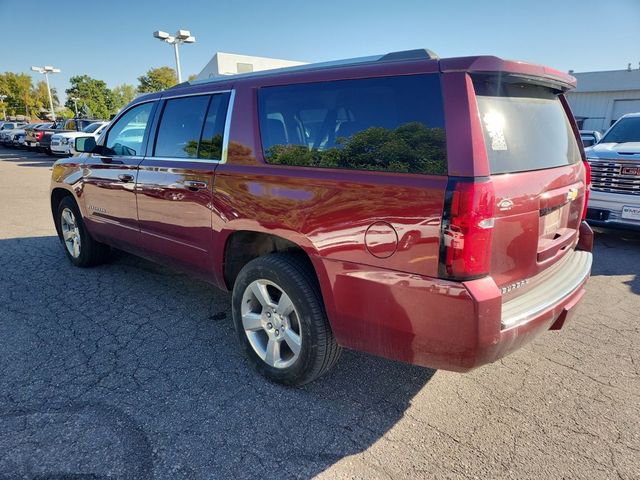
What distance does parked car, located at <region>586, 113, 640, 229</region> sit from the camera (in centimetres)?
568

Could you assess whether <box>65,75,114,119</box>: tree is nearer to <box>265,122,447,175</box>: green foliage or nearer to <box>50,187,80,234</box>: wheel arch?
<box>50,187,80,234</box>: wheel arch

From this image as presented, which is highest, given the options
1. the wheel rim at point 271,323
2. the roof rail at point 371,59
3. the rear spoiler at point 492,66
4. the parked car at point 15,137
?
the parked car at point 15,137

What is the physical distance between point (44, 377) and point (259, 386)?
1458 millimetres

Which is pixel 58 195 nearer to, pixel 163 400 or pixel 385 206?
pixel 163 400

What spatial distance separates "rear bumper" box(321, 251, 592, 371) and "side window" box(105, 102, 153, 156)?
256 centimetres

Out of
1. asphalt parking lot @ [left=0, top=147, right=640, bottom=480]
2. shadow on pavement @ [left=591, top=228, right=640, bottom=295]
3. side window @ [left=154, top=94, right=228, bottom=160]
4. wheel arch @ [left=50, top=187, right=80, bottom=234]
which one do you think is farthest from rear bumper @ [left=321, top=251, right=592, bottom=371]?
wheel arch @ [left=50, top=187, right=80, bottom=234]

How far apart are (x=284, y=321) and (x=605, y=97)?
3380 cm

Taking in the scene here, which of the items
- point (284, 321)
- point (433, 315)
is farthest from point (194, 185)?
point (433, 315)

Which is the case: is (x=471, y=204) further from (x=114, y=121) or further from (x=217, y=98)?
(x=114, y=121)

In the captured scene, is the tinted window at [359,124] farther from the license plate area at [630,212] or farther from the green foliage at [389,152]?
the license plate area at [630,212]

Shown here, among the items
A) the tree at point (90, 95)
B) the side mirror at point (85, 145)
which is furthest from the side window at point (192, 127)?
the tree at point (90, 95)

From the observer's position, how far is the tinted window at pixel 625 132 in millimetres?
6934

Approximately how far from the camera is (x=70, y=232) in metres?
5.12

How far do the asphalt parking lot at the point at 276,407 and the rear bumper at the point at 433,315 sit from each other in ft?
1.71
